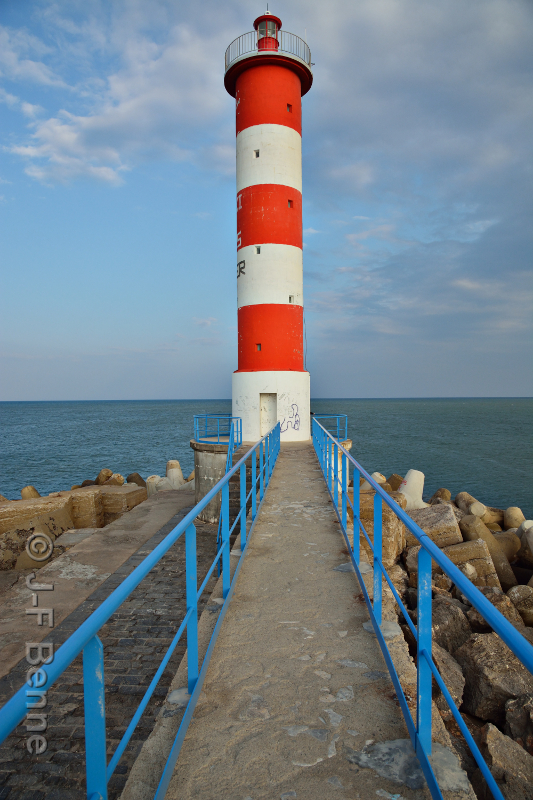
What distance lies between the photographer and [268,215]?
1432 centimetres

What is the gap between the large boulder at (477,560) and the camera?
9.83m

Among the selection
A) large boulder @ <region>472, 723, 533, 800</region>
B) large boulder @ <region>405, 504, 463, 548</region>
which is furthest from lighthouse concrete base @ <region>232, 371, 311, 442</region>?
large boulder @ <region>472, 723, 533, 800</region>

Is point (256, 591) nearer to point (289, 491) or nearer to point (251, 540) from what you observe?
point (251, 540)

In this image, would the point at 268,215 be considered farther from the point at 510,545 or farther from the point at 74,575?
the point at 510,545

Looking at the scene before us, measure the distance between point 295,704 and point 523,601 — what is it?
7.74 metres

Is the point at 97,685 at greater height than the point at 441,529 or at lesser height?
greater

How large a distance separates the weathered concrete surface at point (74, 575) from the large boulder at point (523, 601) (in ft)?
23.9

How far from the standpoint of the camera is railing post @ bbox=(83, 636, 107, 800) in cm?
154

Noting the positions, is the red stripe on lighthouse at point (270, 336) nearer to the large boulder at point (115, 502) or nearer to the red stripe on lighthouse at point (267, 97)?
the large boulder at point (115, 502)

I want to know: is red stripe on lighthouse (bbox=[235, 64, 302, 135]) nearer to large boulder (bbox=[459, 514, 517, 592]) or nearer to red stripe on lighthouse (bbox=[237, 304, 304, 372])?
red stripe on lighthouse (bbox=[237, 304, 304, 372])

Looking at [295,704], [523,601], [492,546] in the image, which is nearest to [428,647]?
[295,704]

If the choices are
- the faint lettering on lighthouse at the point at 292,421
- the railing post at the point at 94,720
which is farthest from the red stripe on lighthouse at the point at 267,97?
the railing post at the point at 94,720

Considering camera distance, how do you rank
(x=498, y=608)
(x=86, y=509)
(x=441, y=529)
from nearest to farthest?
(x=498, y=608) < (x=441, y=529) < (x=86, y=509)

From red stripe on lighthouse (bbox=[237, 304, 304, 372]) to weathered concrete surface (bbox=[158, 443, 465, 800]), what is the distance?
33.4ft
